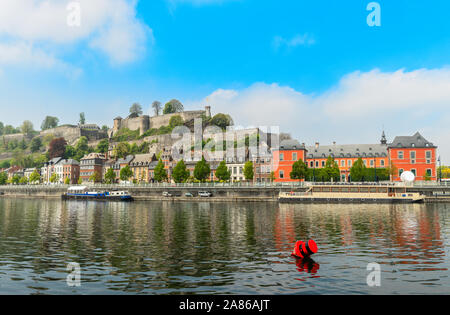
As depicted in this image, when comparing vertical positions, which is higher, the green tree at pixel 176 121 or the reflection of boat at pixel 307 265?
the green tree at pixel 176 121

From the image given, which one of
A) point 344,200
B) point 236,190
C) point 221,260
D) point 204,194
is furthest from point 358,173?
point 221,260

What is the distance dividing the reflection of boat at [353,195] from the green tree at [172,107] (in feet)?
411

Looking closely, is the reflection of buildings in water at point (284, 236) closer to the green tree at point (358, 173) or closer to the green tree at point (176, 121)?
the green tree at point (358, 173)

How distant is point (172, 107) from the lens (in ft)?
625

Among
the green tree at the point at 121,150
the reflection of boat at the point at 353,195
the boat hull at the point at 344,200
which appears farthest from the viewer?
the green tree at the point at 121,150

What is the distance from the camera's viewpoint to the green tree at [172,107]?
624 ft

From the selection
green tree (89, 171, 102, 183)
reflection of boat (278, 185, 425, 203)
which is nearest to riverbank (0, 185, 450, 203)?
reflection of boat (278, 185, 425, 203)

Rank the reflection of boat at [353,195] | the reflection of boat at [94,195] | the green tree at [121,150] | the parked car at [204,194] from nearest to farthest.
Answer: the reflection of boat at [353,195] < the parked car at [204,194] < the reflection of boat at [94,195] < the green tree at [121,150]

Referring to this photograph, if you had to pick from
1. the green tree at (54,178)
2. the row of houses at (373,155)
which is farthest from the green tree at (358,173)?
the green tree at (54,178)

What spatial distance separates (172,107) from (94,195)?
106 metres

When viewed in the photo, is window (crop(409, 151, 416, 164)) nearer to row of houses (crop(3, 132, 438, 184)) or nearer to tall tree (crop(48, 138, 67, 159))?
row of houses (crop(3, 132, 438, 184))

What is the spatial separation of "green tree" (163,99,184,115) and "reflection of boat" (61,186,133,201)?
94.9m

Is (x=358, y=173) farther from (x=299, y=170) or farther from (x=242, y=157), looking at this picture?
(x=242, y=157)

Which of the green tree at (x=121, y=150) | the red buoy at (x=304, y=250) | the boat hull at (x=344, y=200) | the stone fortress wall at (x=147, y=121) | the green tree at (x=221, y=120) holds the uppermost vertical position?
the stone fortress wall at (x=147, y=121)
